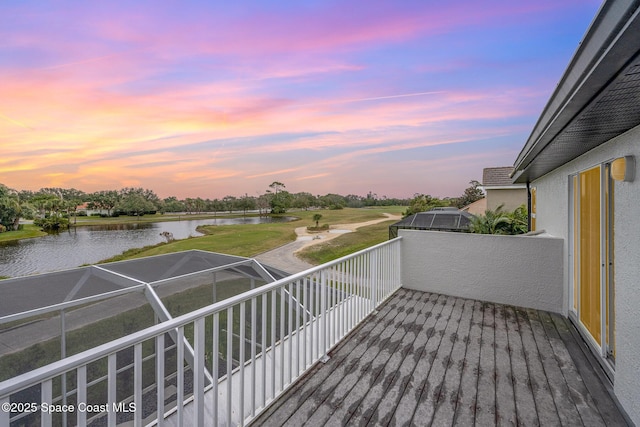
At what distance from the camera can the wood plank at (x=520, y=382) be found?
1.97 meters

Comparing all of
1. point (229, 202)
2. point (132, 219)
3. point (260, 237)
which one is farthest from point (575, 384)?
point (229, 202)

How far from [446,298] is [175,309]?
425 cm

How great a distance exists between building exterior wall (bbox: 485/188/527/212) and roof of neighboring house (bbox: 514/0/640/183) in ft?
37.3

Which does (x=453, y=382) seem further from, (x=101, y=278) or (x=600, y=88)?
(x=101, y=278)

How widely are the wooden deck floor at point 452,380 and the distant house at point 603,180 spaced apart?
0.90 feet

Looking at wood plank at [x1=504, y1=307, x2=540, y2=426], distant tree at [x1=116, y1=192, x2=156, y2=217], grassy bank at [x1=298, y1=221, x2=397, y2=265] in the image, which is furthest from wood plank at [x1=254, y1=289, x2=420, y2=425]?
distant tree at [x1=116, y1=192, x2=156, y2=217]

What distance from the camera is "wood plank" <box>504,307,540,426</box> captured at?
1.97 metres

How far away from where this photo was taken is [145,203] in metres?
24.8

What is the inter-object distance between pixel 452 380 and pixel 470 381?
0.14 m

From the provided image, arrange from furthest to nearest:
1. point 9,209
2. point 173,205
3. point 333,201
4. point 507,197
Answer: point 333,201 < point 173,205 < point 9,209 < point 507,197

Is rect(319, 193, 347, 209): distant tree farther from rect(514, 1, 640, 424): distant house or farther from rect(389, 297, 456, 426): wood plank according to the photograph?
rect(389, 297, 456, 426): wood plank

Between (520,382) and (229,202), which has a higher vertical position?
(229,202)

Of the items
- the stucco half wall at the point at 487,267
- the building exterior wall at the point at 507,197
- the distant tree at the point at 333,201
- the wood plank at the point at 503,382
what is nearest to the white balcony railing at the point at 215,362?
the stucco half wall at the point at 487,267

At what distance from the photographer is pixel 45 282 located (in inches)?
181
